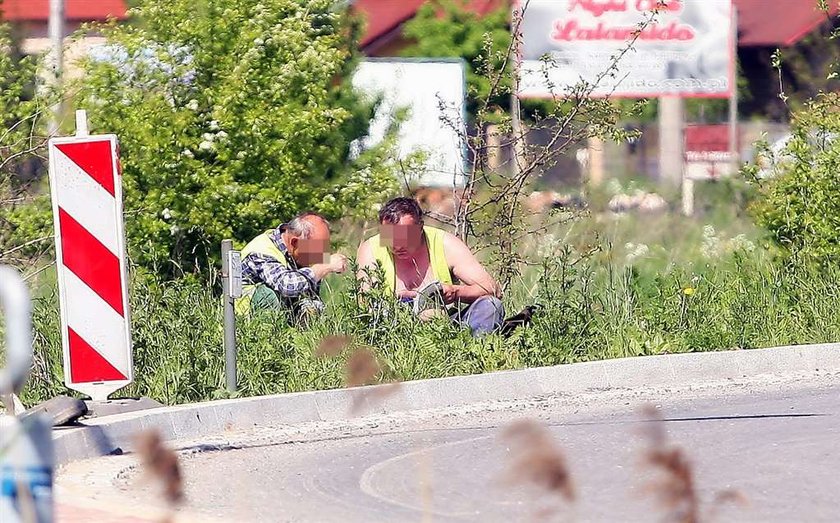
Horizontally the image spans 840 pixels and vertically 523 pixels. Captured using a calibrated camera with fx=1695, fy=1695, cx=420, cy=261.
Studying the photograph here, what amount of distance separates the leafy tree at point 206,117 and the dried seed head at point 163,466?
24.4 feet

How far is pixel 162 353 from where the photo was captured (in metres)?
8.80

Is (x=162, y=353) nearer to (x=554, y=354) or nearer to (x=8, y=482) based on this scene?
(x=554, y=354)

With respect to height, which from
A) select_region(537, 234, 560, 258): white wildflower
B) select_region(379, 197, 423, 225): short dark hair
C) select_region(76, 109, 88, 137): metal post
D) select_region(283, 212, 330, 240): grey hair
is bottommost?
select_region(537, 234, 560, 258): white wildflower

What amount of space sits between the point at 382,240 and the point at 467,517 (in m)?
4.63

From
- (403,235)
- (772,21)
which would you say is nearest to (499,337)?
(403,235)

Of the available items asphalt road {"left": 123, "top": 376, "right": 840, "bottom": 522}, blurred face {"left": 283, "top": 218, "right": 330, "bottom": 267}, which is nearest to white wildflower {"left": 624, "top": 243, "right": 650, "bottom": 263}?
blurred face {"left": 283, "top": 218, "right": 330, "bottom": 267}

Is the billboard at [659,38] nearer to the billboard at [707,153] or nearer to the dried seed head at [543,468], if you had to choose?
the billboard at [707,153]

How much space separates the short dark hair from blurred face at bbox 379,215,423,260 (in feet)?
0.06

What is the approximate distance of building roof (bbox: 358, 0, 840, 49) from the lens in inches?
1690

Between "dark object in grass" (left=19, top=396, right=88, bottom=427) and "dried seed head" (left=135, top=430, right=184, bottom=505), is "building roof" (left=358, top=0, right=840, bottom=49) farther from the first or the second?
"dried seed head" (left=135, top=430, right=184, bottom=505)

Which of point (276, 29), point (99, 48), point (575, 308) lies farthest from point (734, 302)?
point (99, 48)

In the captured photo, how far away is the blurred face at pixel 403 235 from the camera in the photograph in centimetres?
1012

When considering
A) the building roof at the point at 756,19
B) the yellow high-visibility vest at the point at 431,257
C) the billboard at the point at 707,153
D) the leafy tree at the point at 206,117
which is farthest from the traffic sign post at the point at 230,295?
the building roof at the point at 756,19

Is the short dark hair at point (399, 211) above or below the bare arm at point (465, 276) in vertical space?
above
